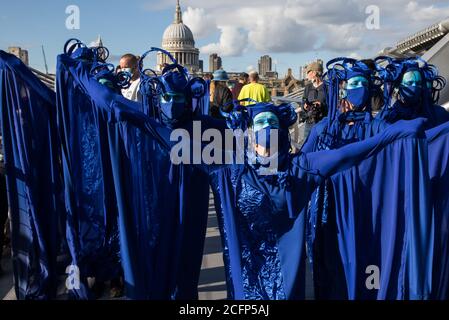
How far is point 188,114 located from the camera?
11.0ft

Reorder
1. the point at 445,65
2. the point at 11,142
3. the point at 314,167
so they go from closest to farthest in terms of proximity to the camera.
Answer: the point at 314,167 < the point at 11,142 < the point at 445,65

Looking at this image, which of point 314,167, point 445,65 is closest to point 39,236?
point 314,167

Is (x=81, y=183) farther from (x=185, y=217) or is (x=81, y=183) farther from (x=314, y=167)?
(x=314, y=167)

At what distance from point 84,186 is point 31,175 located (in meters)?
0.37

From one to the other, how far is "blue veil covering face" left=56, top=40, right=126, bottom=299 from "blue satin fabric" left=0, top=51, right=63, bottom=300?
0.12 metres

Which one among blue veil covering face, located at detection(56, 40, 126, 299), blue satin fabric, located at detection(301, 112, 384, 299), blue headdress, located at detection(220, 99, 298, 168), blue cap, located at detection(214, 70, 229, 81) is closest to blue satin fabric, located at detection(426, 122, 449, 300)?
blue satin fabric, located at detection(301, 112, 384, 299)

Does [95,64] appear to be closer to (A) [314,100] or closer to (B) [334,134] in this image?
(B) [334,134]

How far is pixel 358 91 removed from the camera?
3406 mm

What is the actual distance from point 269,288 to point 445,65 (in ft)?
14.9

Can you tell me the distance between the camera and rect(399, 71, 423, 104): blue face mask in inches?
145

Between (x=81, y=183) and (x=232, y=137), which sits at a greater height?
(x=232, y=137)

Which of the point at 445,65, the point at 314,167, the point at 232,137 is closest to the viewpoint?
the point at 314,167

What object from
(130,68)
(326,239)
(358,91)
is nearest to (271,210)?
(326,239)
